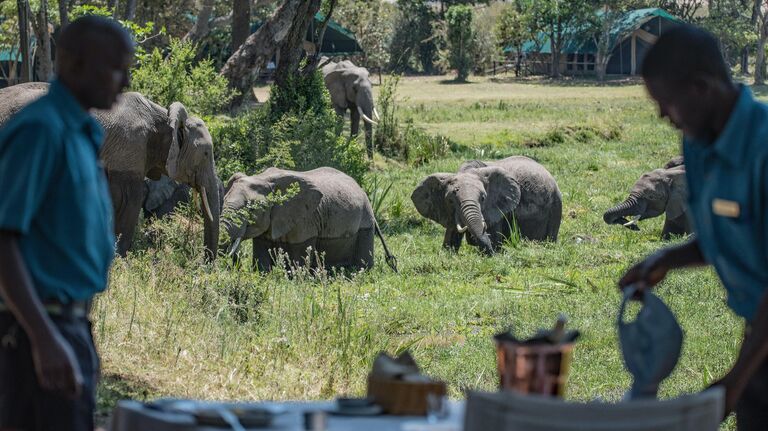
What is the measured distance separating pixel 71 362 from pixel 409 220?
533 inches

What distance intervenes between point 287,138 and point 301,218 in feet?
10.2

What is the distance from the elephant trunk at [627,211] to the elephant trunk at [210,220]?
7199mm

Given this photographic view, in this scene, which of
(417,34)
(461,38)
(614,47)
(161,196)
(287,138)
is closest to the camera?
(161,196)

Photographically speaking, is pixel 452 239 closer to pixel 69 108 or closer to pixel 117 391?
pixel 117 391

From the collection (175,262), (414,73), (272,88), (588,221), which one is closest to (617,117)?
(588,221)

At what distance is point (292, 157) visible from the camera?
14.9 metres

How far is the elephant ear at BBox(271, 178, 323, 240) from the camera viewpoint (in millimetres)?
12234

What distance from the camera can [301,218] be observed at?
488 inches

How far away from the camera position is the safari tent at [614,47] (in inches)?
2400

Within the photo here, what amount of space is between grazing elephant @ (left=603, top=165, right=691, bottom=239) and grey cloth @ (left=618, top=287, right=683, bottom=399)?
44.3 feet

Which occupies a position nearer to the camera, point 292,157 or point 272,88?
point 292,157

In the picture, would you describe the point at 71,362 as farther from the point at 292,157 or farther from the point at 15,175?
the point at 292,157

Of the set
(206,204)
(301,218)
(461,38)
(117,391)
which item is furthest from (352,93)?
(461,38)

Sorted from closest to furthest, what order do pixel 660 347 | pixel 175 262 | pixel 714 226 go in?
pixel 660 347 < pixel 714 226 < pixel 175 262
